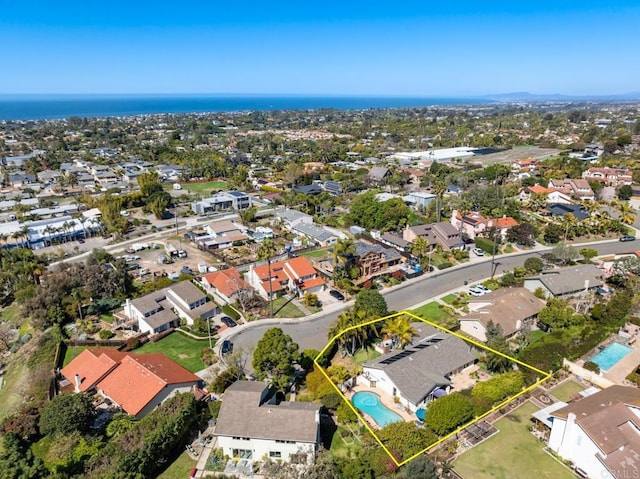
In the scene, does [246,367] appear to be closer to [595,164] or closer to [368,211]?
[368,211]

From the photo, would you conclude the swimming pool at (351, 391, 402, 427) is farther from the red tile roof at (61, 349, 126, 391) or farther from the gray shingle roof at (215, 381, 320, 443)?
the red tile roof at (61, 349, 126, 391)

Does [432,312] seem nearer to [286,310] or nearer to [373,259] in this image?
[373,259]

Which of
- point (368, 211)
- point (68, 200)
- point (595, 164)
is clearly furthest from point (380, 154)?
point (68, 200)

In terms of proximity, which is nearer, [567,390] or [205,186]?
[567,390]

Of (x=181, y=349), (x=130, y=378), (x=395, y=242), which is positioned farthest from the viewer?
(x=395, y=242)

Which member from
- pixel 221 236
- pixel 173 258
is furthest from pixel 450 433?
pixel 221 236

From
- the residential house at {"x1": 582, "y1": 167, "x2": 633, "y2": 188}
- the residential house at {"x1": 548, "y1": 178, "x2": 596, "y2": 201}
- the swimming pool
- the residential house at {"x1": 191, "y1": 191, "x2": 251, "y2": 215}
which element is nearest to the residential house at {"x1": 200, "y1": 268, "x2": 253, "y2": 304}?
the swimming pool

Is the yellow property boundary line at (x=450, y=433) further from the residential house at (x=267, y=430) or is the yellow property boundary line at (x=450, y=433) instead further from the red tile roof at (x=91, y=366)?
the red tile roof at (x=91, y=366)
